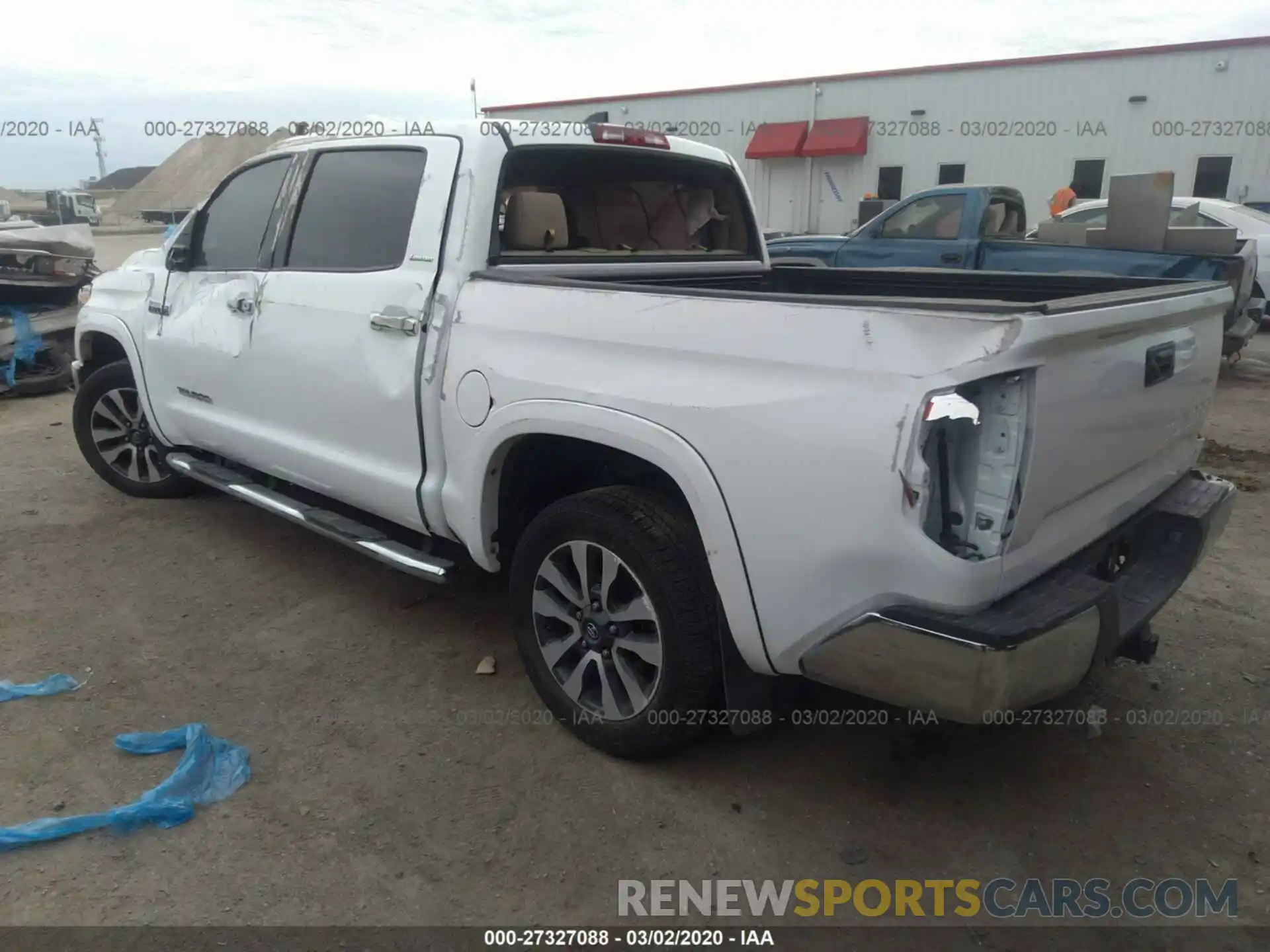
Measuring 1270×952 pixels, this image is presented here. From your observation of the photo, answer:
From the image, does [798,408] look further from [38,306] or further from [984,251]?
[38,306]

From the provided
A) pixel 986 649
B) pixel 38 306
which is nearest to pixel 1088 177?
pixel 38 306

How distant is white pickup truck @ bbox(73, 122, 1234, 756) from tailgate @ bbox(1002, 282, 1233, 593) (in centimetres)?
1

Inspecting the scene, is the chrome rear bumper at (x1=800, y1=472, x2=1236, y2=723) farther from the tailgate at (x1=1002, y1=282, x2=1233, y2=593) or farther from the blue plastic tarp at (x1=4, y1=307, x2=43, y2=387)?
the blue plastic tarp at (x1=4, y1=307, x2=43, y2=387)

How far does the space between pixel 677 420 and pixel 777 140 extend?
22552 millimetres

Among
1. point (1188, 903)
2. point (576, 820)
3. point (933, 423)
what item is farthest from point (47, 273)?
point (1188, 903)

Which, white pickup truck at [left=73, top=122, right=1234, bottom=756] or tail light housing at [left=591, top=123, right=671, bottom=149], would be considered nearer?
white pickup truck at [left=73, top=122, right=1234, bottom=756]

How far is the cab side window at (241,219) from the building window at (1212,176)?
19648mm

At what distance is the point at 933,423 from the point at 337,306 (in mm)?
2254

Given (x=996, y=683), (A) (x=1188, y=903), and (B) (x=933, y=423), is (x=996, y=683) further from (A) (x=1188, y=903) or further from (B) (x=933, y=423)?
(A) (x=1188, y=903)

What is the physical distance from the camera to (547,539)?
9.13ft

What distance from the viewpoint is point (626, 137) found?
355cm

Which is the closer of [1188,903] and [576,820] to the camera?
[1188,903]

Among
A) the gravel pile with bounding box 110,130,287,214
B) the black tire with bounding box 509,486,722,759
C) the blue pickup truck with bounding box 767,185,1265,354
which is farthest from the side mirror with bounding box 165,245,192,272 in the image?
the gravel pile with bounding box 110,130,287,214

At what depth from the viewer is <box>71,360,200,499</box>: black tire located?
16.2ft
